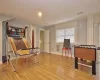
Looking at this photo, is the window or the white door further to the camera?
the white door

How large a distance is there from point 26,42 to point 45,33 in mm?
3054

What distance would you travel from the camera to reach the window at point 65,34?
524 centimetres

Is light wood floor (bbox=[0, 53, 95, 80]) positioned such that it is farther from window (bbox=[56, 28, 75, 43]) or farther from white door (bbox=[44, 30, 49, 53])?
white door (bbox=[44, 30, 49, 53])

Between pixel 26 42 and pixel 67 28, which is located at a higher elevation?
pixel 67 28

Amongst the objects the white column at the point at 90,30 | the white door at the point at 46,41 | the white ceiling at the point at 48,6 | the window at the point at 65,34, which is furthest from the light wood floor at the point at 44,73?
the white door at the point at 46,41

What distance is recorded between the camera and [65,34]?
570 cm

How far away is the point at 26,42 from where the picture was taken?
166 inches

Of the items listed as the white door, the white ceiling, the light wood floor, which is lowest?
Answer: the light wood floor

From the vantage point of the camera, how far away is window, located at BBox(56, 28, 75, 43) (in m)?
5.24

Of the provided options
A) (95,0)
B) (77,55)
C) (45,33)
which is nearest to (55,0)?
(95,0)

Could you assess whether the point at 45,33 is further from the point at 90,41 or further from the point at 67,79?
the point at 67,79

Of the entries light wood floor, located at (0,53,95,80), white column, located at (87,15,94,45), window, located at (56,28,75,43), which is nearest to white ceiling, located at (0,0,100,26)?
white column, located at (87,15,94,45)

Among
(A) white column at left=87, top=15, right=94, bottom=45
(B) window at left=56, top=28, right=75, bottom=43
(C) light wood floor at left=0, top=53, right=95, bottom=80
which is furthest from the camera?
(B) window at left=56, top=28, right=75, bottom=43

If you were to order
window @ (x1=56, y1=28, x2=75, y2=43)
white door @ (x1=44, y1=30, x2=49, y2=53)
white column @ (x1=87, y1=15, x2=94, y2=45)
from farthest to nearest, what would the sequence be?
white door @ (x1=44, y1=30, x2=49, y2=53), window @ (x1=56, y1=28, x2=75, y2=43), white column @ (x1=87, y1=15, x2=94, y2=45)
